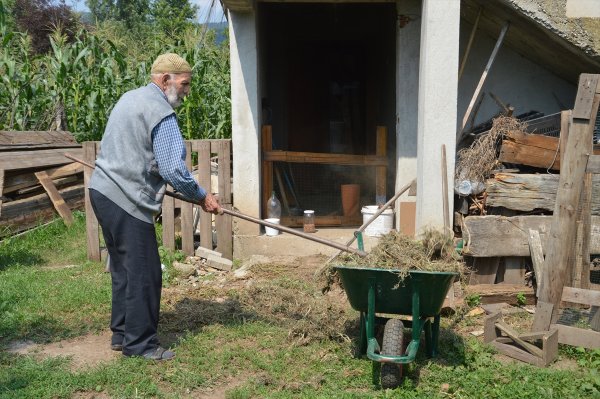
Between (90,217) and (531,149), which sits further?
(90,217)

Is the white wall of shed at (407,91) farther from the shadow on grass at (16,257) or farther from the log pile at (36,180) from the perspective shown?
the log pile at (36,180)

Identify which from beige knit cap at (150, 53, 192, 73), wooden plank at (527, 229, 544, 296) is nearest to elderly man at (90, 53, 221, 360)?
beige knit cap at (150, 53, 192, 73)

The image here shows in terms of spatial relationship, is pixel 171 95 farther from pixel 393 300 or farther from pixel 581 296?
pixel 581 296

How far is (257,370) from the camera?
4.77m

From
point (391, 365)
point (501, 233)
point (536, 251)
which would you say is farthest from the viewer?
point (501, 233)

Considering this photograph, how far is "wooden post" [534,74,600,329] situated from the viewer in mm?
5086

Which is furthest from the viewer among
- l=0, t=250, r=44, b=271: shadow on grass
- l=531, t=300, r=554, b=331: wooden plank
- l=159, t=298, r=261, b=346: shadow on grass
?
l=0, t=250, r=44, b=271: shadow on grass

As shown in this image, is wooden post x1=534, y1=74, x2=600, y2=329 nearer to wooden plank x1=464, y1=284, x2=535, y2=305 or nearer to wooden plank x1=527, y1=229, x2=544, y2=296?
wooden plank x1=527, y1=229, x2=544, y2=296

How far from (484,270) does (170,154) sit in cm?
353

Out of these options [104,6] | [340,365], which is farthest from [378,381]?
[104,6]

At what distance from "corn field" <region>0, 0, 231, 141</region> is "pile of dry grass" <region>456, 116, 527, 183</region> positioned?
4.67 m

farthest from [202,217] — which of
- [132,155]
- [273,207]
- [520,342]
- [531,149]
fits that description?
[520,342]

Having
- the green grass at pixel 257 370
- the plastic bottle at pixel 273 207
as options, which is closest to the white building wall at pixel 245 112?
the plastic bottle at pixel 273 207

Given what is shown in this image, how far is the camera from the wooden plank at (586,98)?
507 centimetres
